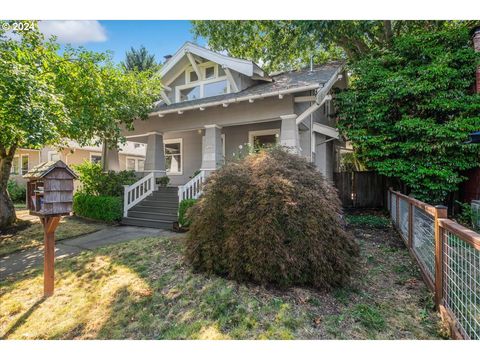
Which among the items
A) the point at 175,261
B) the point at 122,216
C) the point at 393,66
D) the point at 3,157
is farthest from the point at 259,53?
the point at 175,261

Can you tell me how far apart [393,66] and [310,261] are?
881cm

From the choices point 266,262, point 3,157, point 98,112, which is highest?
point 98,112

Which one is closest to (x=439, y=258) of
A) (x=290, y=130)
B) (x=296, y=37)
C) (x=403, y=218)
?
(x=403, y=218)

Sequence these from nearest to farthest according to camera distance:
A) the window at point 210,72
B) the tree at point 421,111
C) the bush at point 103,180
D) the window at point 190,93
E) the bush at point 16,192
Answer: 1. the tree at point 421,111
2. the bush at point 103,180
3. the window at point 210,72
4. the window at point 190,93
5. the bush at point 16,192

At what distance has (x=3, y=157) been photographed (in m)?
8.02

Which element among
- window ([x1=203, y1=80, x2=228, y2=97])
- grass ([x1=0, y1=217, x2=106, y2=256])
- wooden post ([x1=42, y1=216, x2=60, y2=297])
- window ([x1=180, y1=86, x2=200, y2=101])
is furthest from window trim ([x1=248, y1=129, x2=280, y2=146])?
wooden post ([x1=42, y1=216, x2=60, y2=297])

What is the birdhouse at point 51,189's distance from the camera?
146 inches

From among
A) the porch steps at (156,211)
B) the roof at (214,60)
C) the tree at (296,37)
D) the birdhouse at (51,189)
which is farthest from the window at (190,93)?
the birdhouse at (51,189)

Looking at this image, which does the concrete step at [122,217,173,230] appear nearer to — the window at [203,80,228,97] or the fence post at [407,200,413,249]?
the window at [203,80,228,97]

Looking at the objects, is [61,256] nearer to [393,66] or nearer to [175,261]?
[175,261]

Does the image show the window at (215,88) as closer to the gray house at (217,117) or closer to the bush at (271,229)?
the gray house at (217,117)

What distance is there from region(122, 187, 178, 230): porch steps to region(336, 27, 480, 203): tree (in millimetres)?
6554

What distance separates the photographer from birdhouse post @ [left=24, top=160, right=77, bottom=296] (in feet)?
12.2

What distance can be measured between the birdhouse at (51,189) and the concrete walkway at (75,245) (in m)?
1.88
